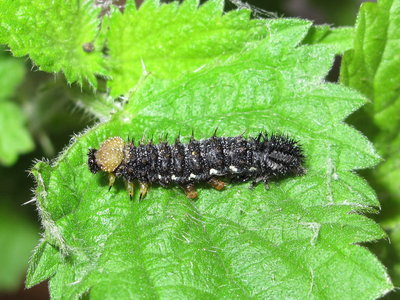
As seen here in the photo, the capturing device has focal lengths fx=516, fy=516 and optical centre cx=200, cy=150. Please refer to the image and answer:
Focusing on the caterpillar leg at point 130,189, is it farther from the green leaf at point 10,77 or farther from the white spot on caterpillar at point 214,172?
the green leaf at point 10,77

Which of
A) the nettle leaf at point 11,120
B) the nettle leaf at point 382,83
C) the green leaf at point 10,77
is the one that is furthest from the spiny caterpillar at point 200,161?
the green leaf at point 10,77

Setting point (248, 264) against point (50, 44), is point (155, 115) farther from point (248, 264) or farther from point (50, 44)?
point (248, 264)

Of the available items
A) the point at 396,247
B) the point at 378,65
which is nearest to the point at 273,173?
the point at 378,65

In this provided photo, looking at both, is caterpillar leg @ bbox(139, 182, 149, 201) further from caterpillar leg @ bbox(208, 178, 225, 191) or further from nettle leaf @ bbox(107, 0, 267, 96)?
nettle leaf @ bbox(107, 0, 267, 96)

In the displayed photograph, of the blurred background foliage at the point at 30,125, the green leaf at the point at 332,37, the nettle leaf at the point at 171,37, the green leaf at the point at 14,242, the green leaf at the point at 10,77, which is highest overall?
the nettle leaf at the point at 171,37

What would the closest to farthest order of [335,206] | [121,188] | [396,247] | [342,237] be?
[342,237]
[335,206]
[121,188]
[396,247]
